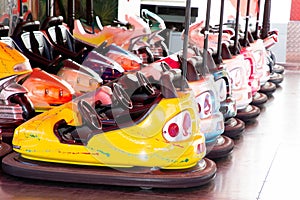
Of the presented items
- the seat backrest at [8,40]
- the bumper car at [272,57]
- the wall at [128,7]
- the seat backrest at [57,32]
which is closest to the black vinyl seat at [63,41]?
the seat backrest at [57,32]

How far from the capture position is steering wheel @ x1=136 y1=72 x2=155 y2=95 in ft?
11.4

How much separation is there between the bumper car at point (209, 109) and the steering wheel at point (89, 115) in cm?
52

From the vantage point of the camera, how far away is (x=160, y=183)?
2.86 m

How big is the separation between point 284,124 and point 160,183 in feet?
6.24

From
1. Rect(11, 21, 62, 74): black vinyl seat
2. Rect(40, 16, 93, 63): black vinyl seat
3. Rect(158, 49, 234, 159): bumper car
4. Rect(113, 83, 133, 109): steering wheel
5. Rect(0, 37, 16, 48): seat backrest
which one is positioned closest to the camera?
Rect(113, 83, 133, 109): steering wheel

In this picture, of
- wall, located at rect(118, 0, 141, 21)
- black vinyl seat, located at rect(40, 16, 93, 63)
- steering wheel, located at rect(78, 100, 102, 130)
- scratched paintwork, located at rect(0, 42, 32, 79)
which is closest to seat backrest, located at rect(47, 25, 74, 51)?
black vinyl seat, located at rect(40, 16, 93, 63)

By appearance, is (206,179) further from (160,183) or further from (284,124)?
(284,124)

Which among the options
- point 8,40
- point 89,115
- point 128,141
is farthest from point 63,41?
point 128,141

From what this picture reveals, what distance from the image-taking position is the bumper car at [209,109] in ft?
10.9

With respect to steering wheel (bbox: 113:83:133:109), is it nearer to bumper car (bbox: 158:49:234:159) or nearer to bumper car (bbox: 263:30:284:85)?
bumper car (bbox: 158:49:234:159)

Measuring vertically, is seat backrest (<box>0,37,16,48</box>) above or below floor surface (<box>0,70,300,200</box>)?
above

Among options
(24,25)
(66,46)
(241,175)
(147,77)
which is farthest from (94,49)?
(241,175)

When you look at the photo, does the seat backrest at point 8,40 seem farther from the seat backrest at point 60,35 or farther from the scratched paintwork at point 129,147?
the scratched paintwork at point 129,147

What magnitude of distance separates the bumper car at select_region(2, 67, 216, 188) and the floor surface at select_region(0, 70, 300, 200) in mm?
39
